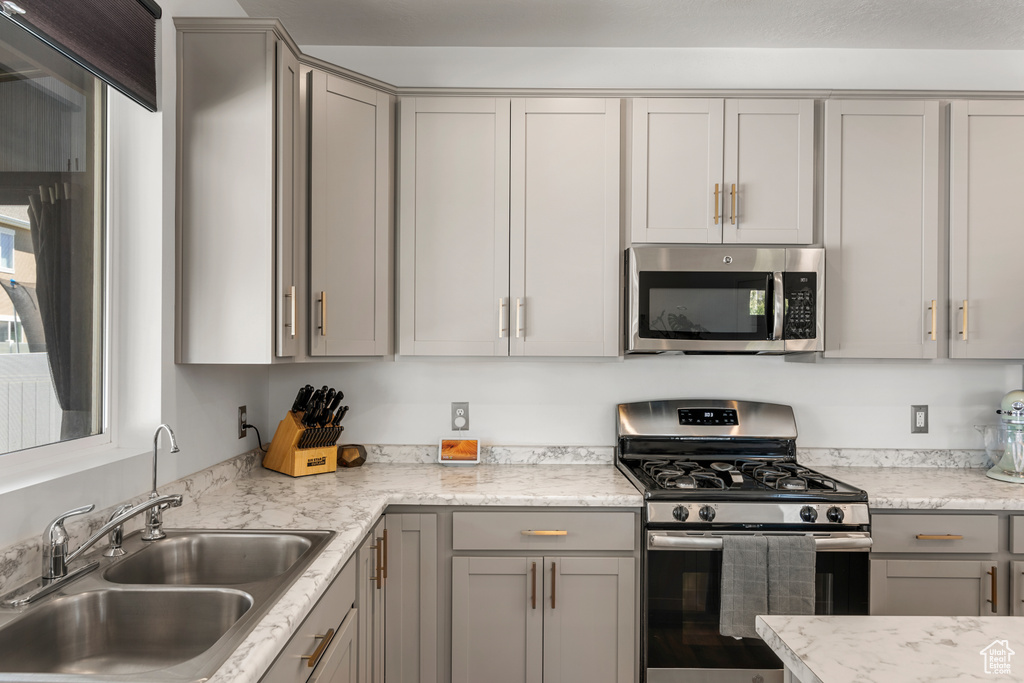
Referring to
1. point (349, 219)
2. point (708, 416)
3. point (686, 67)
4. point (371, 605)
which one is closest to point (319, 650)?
point (371, 605)

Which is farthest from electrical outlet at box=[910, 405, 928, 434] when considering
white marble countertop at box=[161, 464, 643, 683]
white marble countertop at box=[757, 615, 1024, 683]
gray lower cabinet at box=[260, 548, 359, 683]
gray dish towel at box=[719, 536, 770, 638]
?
gray lower cabinet at box=[260, 548, 359, 683]

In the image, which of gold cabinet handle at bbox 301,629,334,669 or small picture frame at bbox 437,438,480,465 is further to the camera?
small picture frame at bbox 437,438,480,465

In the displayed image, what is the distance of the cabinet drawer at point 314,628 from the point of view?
3.48 ft

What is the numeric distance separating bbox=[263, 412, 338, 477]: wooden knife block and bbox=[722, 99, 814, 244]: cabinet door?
5.80 ft

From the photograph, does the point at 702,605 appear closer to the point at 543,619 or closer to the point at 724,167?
the point at 543,619

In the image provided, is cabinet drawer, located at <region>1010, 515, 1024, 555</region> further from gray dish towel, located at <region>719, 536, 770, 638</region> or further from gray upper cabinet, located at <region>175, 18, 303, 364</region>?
gray upper cabinet, located at <region>175, 18, 303, 364</region>

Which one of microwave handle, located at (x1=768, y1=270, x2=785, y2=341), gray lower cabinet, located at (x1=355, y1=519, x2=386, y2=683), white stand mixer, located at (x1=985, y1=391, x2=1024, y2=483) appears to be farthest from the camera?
white stand mixer, located at (x1=985, y1=391, x2=1024, y2=483)

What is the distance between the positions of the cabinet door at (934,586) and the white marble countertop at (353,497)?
90cm

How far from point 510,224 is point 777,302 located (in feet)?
3.41

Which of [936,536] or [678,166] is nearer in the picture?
[936,536]

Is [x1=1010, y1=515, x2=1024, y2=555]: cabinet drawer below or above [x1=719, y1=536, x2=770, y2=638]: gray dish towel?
above

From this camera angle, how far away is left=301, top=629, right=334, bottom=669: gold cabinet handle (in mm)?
1203

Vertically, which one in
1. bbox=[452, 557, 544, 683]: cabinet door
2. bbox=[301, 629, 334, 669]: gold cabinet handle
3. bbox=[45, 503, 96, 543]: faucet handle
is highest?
bbox=[45, 503, 96, 543]: faucet handle

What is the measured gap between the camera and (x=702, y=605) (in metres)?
1.94
